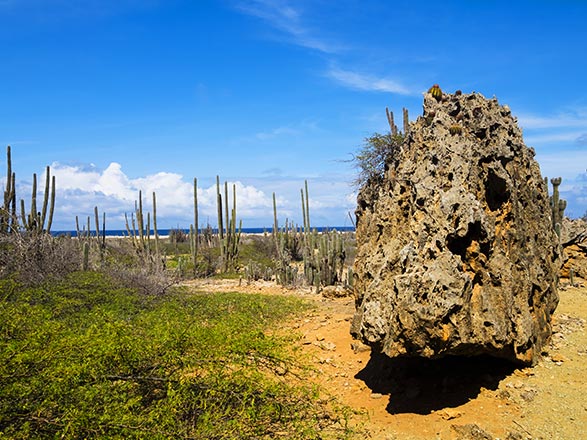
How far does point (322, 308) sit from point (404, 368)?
5446 mm

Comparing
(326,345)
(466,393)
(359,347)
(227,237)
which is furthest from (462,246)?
(227,237)

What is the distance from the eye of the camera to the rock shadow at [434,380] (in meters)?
5.64

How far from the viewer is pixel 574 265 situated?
12.1 m

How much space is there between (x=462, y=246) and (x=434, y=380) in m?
1.71

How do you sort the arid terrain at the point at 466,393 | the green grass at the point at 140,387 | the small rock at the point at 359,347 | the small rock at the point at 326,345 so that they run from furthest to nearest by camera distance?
the small rock at the point at 326,345
the small rock at the point at 359,347
the arid terrain at the point at 466,393
the green grass at the point at 140,387

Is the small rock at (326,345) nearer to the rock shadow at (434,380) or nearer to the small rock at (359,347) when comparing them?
the small rock at (359,347)

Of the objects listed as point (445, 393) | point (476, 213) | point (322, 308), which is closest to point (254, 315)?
point (322, 308)

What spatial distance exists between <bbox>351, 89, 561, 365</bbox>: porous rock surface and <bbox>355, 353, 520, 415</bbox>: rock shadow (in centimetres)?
37

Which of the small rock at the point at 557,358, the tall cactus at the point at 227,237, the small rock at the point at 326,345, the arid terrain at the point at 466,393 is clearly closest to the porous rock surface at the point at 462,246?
the small rock at the point at 557,358

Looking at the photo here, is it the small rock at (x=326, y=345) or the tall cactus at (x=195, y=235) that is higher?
the tall cactus at (x=195, y=235)

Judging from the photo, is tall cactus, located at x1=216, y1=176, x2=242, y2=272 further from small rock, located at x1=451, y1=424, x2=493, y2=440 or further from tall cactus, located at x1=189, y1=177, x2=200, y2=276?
small rock, located at x1=451, y1=424, x2=493, y2=440

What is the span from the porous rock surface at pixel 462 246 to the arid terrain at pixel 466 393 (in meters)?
0.33

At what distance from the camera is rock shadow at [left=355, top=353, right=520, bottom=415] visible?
18.5 feet

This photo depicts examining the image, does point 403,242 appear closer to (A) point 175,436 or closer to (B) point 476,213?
(B) point 476,213
